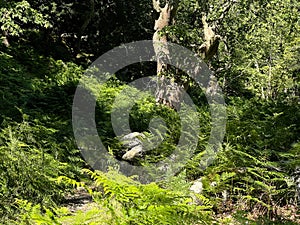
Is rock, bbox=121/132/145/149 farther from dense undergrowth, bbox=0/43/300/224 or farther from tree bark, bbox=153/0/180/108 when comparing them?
tree bark, bbox=153/0/180/108

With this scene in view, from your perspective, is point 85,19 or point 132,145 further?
point 85,19

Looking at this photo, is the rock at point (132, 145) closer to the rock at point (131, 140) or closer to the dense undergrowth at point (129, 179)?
the rock at point (131, 140)

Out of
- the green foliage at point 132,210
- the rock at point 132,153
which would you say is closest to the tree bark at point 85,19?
the rock at point 132,153

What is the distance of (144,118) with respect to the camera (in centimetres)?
945

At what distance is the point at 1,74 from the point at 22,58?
10.6 feet

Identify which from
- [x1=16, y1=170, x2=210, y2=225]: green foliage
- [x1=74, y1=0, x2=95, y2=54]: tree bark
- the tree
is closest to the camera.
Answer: [x1=16, y1=170, x2=210, y2=225]: green foliage

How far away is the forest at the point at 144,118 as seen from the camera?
408cm

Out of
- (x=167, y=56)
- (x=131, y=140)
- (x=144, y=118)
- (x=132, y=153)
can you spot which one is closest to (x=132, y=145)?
(x=131, y=140)

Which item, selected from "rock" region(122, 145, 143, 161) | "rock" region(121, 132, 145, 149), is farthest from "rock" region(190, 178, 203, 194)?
"rock" region(121, 132, 145, 149)

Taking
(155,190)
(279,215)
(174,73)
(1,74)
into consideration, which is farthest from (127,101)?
(155,190)

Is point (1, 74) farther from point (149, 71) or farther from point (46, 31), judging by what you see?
point (149, 71)

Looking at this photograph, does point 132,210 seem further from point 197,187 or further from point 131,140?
point 131,140

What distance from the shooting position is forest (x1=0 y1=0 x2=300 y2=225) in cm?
408

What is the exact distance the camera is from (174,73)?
392 inches
